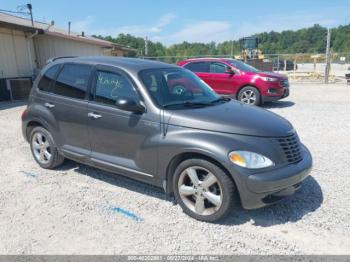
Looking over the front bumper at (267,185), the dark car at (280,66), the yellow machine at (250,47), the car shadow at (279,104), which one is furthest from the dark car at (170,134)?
the yellow machine at (250,47)

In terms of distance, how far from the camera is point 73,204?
157 inches

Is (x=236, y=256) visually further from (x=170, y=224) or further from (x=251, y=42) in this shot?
(x=251, y=42)

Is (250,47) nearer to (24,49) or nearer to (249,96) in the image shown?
(24,49)

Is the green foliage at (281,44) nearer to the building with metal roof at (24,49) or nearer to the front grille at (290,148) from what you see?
the building with metal roof at (24,49)

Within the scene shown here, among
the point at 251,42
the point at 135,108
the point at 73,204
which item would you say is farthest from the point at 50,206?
the point at 251,42

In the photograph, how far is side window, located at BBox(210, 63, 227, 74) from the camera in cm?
1120

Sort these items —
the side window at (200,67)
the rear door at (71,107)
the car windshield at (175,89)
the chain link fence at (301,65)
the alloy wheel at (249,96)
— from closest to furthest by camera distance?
the car windshield at (175,89)
the rear door at (71,107)
the alloy wheel at (249,96)
the side window at (200,67)
the chain link fence at (301,65)

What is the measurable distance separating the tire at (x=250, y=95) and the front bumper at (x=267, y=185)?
24.6ft

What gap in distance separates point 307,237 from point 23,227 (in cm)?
301

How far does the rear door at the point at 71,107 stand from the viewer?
4.45m

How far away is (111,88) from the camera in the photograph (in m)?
4.21

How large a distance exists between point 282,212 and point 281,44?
93423mm

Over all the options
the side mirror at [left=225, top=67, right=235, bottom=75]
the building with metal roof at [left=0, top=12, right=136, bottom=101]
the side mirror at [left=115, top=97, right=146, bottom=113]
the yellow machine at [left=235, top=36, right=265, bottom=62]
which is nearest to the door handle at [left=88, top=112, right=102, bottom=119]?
the side mirror at [left=115, top=97, right=146, bottom=113]

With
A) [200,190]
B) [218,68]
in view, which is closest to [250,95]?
[218,68]
